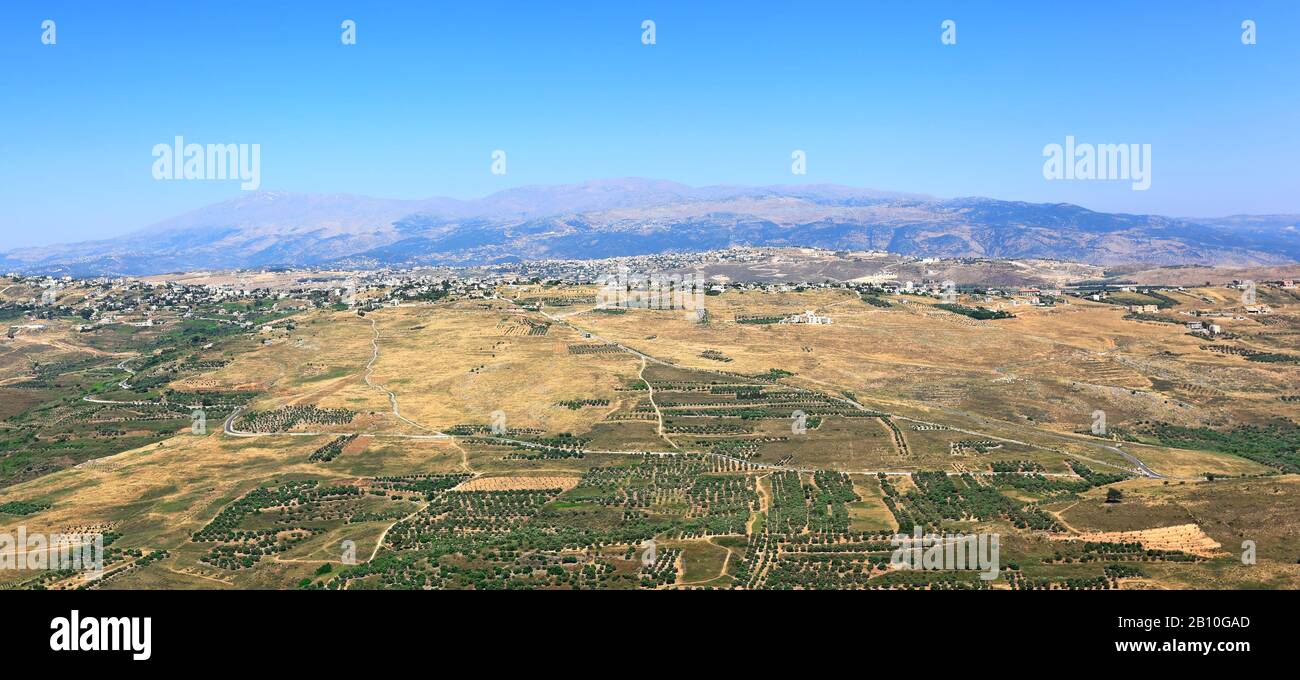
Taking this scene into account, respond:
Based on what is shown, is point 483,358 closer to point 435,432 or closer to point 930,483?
point 435,432

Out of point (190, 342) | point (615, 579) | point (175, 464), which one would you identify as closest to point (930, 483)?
point (615, 579)

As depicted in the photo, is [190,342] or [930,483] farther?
[190,342]

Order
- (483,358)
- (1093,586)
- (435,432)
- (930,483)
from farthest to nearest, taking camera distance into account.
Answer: (483,358) → (435,432) → (930,483) → (1093,586)

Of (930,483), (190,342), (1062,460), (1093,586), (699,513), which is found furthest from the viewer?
(190,342)

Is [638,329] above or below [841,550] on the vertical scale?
above
